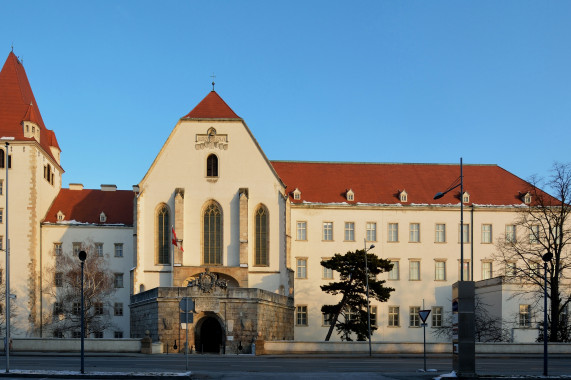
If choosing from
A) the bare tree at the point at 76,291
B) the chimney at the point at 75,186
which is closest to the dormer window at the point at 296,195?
the bare tree at the point at 76,291

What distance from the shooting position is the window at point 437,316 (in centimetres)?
6444

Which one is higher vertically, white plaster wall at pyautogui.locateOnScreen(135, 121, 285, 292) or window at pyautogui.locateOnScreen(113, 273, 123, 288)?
white plaster wall at pyautogui.locateOnScreen(135, 121, 285, 292)

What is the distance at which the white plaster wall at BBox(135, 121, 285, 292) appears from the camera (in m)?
58.1

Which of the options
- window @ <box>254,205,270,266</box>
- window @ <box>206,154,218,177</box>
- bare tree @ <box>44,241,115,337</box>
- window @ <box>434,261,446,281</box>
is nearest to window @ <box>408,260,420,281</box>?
window @ <box>434,261,446,281</box>

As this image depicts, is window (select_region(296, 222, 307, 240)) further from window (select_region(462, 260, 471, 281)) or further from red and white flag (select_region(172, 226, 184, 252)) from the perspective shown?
window (select_region(462, 260, 471, 281))

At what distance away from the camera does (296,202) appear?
213 ft

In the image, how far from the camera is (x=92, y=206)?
67.9 m

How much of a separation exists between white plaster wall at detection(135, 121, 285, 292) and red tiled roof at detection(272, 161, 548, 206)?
6.86 meters

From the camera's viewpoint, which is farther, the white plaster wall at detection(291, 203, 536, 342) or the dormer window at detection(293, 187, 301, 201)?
the dormer window at detection(293, 187, 301, 201)

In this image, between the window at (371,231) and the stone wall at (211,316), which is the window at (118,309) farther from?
the window at (371,231)

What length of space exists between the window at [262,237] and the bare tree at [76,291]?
13761 millimetres

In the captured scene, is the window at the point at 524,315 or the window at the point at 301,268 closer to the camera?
the window at the point at 524,315

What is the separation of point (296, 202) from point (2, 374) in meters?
42.2

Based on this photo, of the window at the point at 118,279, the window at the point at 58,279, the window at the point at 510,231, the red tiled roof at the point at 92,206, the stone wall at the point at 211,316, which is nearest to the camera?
the stone wall at the point at 211,316
